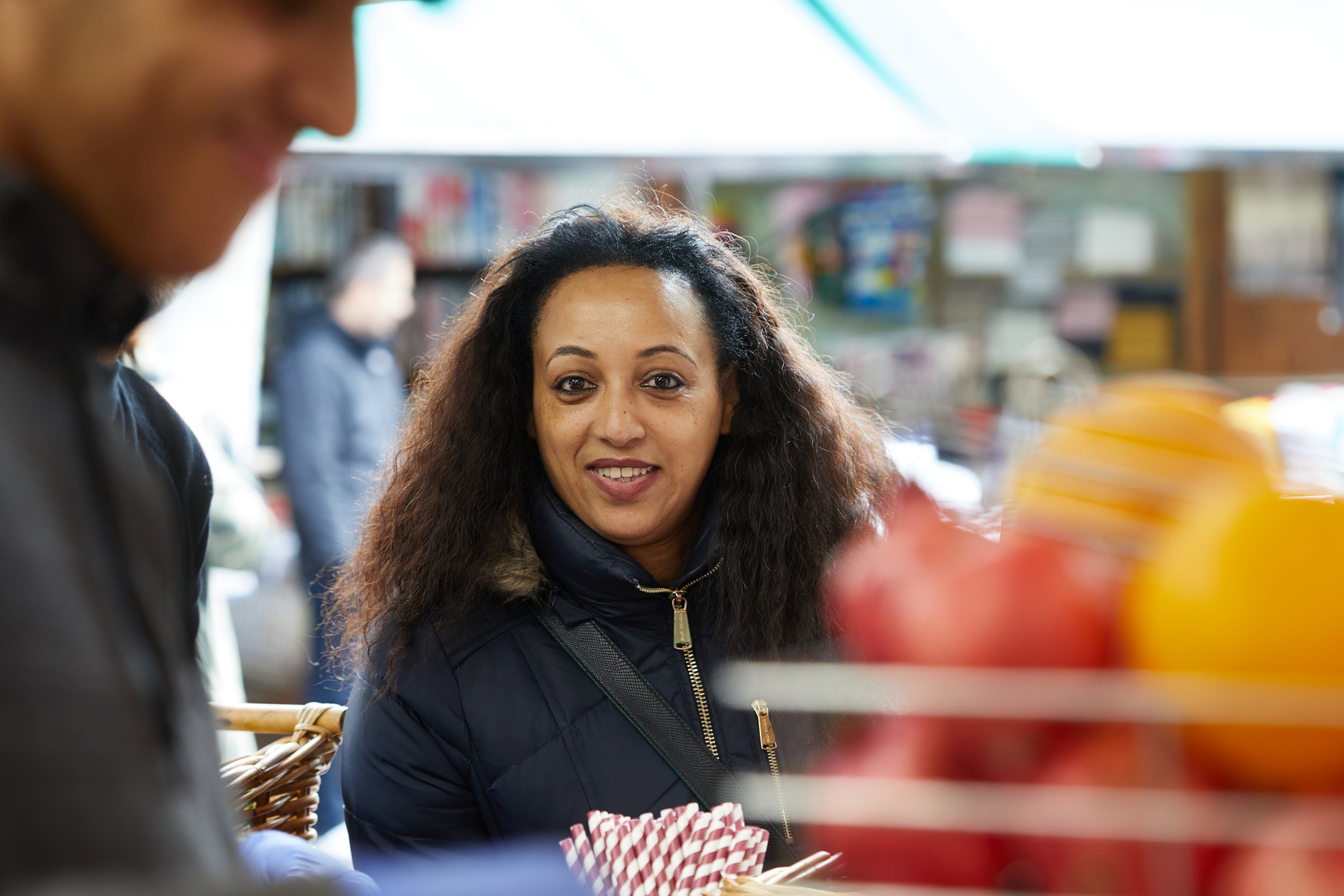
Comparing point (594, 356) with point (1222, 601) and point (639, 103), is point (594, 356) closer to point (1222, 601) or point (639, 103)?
point (1222, 601)

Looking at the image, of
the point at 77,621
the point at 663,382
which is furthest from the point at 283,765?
the point at 77,621

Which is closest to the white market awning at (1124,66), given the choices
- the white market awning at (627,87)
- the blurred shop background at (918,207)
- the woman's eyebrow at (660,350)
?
the blurred shop background at (918,207)

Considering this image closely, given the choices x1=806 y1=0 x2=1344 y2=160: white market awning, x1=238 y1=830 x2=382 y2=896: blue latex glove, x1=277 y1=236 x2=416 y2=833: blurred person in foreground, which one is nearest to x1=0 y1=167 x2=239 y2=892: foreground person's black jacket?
x1=238 y1=830 x2=382 y2=896: blue latex glove

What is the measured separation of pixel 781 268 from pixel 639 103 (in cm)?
162

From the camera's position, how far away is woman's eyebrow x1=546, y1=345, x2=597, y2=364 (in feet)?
4.65

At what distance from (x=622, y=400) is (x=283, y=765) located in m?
0.58

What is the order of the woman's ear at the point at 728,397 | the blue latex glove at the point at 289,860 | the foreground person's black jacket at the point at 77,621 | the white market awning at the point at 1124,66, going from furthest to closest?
1. the white market awning at the point at 1124,66
2. the woman's ear at the point at 728,397
3. the blue latex glove at the point at 289,860
4. the foreground person's black jacket at the point at 77,621

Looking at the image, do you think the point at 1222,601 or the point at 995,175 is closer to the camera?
the point at 1222,601

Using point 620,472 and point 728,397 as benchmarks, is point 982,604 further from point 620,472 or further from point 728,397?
point 728,397

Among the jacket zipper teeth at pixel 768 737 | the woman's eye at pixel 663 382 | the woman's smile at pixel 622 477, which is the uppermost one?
the woman's eye at pixel 663 382

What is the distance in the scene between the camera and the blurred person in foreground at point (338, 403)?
11.0ft

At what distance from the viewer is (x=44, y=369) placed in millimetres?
302

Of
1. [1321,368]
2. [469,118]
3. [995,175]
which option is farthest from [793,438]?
[1321,368]

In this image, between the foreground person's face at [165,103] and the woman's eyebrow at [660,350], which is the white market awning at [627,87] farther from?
the foreground person's face at [165,103]
